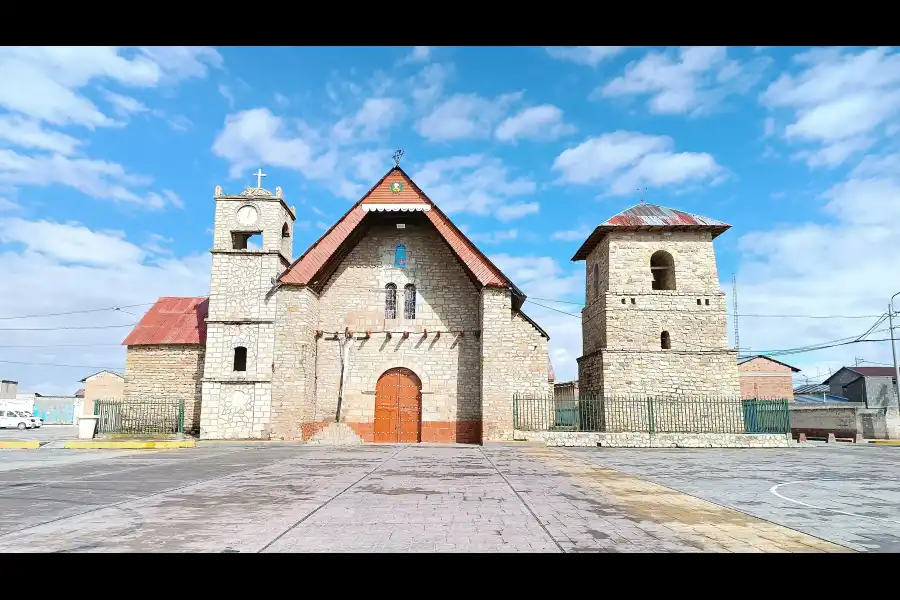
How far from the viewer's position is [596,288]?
2953 centimetres

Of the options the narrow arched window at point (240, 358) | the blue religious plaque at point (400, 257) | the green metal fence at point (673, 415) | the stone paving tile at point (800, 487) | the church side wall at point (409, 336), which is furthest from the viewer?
the blue religious plaque at point (400, 257)

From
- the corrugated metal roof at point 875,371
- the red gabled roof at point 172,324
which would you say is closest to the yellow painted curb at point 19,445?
the red gabled roof at point 172,324

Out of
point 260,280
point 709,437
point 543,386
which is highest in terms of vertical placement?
point 260,280

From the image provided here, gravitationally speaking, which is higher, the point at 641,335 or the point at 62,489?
the point at 641,335

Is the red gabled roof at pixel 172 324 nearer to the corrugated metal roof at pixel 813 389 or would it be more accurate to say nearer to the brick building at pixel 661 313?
the brick building at pixel 661 313

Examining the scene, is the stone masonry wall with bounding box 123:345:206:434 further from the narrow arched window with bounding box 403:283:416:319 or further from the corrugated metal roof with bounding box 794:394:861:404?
the corrugated metal roof with bounding box 794:394:861:404

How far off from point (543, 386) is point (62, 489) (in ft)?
55.6

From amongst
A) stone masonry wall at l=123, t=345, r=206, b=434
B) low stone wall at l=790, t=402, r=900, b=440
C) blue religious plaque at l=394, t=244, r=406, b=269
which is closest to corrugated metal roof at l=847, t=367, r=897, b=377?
low stone wall at l=790, t=402, r=900, b=440

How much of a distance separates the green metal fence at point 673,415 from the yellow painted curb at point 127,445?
48.1ft

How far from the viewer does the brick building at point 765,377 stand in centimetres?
5066

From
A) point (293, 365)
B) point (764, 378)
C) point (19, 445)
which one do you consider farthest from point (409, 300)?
point (764, 378)
